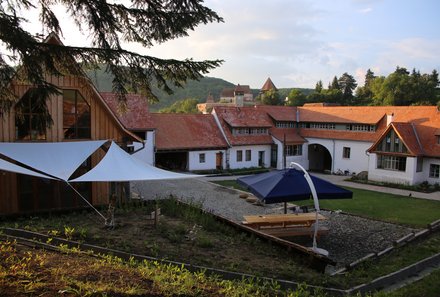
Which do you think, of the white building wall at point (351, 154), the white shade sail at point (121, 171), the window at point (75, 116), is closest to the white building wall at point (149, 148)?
the window at point (75, 116)

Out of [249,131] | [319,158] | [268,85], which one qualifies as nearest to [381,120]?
[319,158]

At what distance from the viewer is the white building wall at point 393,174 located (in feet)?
87.1

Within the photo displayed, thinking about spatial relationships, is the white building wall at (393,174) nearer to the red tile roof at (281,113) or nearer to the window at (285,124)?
the window at (285,124)

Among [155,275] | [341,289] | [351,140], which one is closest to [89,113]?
[155,275]

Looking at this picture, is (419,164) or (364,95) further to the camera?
(364,95)

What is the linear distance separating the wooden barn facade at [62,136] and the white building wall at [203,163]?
1359cm

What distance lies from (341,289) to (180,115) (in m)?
27.1

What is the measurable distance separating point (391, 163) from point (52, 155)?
78.6 feet

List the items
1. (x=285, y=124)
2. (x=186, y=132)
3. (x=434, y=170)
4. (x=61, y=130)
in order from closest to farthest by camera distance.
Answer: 1. (x=61, y=130)
2. (x=434, y=170)
3. (x=186, y=132)
4. (x=285, y=124)

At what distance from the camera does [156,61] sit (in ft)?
21.3

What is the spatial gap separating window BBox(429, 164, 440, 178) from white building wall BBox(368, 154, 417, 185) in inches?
51.3

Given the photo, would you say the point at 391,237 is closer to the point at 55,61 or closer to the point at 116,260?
the point at 116,260

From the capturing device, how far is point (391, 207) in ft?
64.5

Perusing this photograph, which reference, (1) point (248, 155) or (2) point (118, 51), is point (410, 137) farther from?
(2) point (118, 51)
